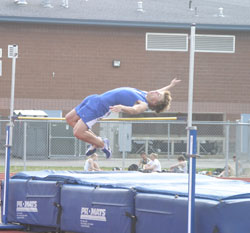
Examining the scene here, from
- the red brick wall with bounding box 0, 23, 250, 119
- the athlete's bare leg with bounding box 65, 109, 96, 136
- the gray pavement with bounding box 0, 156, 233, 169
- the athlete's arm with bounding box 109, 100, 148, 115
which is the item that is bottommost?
the gray pavement with bounding box 0, 156, 233, 169

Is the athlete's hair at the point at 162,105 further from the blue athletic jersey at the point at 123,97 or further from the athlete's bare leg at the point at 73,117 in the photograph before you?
the athlete's bare leg at the point at 73,117

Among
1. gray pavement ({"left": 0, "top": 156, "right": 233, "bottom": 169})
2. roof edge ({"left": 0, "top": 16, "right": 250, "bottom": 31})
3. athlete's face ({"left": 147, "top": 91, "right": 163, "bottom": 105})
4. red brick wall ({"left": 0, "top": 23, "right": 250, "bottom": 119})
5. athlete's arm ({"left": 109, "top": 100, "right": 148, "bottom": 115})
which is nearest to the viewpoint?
athlete's arm ({"left": 109, "top": 100, "right": 148, "bottom": 115})

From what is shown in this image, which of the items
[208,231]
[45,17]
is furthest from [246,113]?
[208,231]

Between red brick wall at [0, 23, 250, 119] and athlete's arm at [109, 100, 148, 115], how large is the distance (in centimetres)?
1833

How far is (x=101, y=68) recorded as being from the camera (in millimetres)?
27688

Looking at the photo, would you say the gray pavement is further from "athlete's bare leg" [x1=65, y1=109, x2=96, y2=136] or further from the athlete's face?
the athlete's face

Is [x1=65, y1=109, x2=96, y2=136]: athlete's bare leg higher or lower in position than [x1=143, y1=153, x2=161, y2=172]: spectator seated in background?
higher

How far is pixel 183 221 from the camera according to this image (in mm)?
7719

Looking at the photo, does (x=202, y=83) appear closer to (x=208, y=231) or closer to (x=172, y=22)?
(x=172, y=22)

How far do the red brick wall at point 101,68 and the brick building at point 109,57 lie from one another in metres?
0.04

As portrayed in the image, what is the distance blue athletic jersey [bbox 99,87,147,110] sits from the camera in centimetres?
930

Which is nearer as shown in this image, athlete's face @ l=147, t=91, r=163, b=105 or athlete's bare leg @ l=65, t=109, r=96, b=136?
athlete's face @ l=147, t=91, r=163, b=105

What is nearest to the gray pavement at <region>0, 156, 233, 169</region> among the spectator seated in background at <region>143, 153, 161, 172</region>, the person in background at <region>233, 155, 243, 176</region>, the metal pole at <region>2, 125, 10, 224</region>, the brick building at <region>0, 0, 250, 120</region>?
the person in background at <region>233, 155, 243, 176</region>

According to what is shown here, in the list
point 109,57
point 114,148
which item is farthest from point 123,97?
point 109,57
